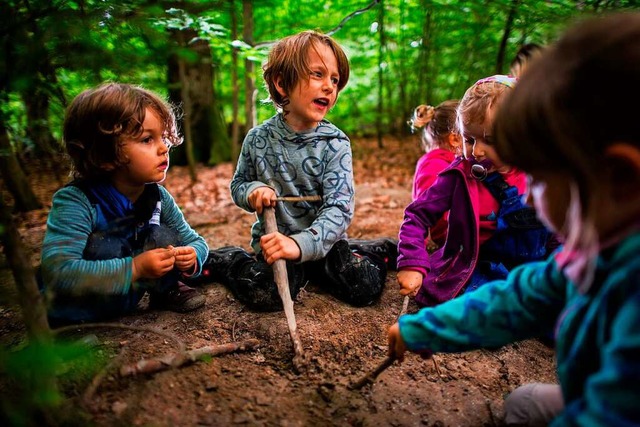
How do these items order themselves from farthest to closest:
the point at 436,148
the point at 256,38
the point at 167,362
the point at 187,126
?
the point at 256,38 → the point at 187,126 → the point at 436,148 → the point at 167,362

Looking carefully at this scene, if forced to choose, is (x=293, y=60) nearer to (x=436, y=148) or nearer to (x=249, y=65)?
(x=436, y=148)

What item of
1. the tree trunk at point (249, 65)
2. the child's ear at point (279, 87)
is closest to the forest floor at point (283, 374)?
the child's ear at point (279, 87)

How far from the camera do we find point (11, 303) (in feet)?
4.15

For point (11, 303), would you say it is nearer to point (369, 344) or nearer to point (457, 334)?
point (457, 334)

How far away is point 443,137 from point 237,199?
6.76 feet

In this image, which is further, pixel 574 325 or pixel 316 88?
pixel 316 88

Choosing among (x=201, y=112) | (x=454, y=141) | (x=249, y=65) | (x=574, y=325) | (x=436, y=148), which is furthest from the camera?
(x=201, y=112)

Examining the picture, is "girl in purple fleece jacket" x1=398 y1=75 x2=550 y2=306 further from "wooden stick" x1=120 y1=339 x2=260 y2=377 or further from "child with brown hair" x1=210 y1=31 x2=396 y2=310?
"wooden stick" x1=120 y1=339 x2=260 y2=377

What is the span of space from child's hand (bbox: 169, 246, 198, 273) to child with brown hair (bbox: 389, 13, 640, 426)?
5.79 feet

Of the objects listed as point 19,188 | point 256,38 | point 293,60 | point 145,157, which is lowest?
point 19,188

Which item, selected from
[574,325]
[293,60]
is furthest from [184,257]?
[574,325]

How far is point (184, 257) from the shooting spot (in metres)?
2.30

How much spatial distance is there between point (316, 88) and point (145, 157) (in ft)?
3.59

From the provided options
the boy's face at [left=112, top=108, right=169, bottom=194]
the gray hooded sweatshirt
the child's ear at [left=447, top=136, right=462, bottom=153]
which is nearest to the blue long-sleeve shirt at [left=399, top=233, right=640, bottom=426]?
the gray hooded sweatshirt
